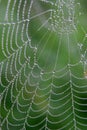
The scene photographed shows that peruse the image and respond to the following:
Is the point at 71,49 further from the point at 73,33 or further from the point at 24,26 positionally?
the point at 24,26

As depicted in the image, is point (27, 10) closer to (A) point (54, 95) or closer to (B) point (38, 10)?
(B) point (38, 10)

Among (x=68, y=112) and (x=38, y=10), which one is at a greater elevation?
(x=38, y=10)

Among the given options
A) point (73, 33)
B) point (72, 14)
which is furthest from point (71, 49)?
point (72, 14)

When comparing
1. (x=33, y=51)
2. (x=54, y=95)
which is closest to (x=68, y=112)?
(x=54, y=95)

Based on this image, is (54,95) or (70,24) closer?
(70,24)

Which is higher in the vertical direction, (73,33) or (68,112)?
(73,33)

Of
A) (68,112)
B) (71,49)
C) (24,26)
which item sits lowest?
(68,112)
